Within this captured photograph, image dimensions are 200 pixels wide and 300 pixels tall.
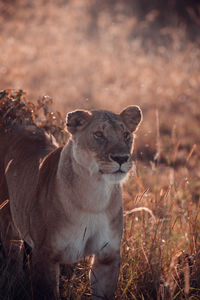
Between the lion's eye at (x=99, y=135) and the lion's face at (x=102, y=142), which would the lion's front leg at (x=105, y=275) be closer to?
the lion's face at (x=102, y=142)

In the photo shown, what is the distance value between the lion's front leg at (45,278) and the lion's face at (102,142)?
2.20 feet

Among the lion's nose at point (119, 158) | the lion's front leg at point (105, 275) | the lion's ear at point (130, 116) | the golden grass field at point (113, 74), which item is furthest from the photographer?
the golden grass field at point (113, 74)

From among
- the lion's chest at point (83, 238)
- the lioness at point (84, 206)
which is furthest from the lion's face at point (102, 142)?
the lion's chest at point (83, 238)

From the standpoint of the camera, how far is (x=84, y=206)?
3.37 m

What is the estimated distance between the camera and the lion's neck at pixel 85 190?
3.37m

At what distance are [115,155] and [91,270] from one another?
87cm

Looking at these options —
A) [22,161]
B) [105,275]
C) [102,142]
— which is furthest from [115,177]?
[22,161]

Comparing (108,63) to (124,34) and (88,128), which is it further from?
(88,128)

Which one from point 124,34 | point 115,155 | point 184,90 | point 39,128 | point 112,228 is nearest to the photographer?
point 115,155

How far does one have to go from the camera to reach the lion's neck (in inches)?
133

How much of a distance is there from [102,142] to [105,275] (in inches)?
36.7

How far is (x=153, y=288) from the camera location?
141 inches

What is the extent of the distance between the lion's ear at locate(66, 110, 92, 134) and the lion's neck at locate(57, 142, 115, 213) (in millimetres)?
231

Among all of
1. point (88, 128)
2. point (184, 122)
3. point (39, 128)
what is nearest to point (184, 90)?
point (184, 122)
